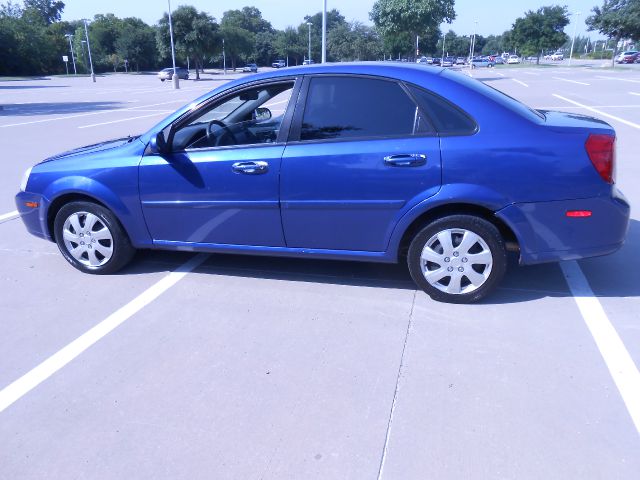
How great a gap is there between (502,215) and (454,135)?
632 mm

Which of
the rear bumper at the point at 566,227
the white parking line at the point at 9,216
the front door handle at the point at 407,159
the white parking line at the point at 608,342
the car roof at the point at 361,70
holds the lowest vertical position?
the white parking line at the point at 9,216

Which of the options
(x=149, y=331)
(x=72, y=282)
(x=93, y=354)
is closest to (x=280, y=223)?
(x=149, y=331)

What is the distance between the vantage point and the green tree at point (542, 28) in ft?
231

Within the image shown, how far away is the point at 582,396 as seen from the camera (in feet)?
9.50

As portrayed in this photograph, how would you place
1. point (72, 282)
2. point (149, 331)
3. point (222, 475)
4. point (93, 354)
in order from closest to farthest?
point (222, 475) < point (93, 354) < point (149, 331) < point (72, 282)

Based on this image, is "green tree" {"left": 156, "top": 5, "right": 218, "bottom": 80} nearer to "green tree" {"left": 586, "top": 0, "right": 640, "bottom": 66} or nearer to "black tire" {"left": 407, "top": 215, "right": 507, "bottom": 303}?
"green tree" {"left": 586, "top": 0, "right": 640, "bottom": 66}

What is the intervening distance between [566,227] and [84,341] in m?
3.33

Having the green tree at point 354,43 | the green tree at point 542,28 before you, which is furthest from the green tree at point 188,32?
the green tree at point 542,28

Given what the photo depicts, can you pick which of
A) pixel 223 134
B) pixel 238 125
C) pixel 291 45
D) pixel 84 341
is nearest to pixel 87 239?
pixel 84 341

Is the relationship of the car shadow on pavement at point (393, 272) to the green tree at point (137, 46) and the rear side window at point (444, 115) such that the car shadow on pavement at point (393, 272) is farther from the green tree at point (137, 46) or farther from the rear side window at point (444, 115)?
the green tree at point (137, 46)

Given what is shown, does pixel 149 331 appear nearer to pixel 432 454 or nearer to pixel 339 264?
pixel 339 264

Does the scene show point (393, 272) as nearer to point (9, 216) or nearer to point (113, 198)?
point (113, 198)

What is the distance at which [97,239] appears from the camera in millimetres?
4586

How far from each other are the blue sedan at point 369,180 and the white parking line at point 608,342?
45cm
